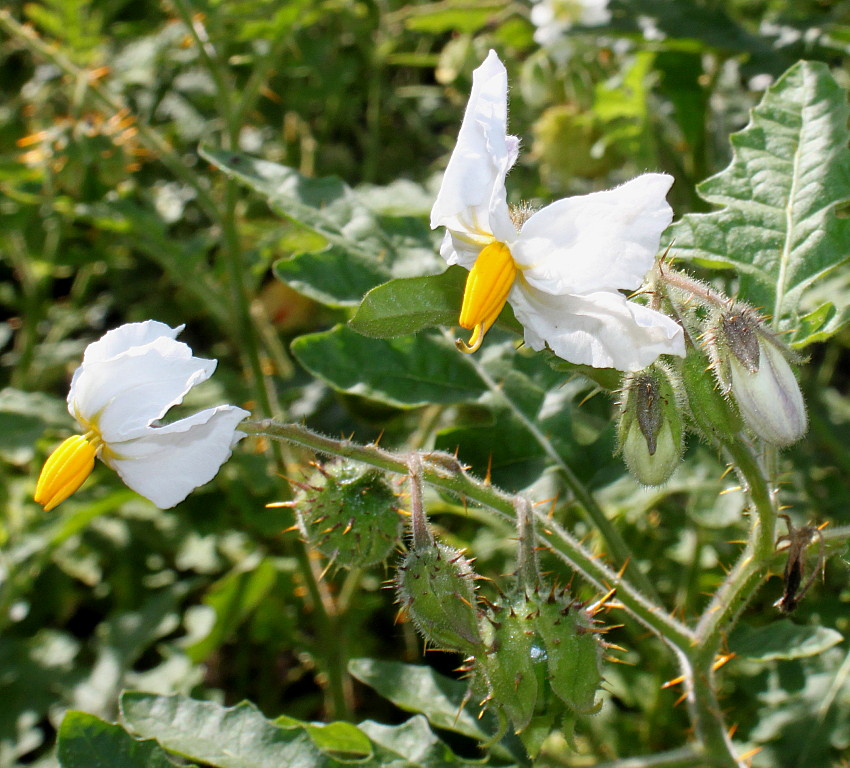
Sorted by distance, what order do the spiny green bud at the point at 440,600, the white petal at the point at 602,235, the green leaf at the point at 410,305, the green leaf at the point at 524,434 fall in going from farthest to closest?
the green leaf at the point at 524,434, the spiny green bud at the point at 440,600, the green leaf at the point at 410,305, the white petal at the point at 602,235

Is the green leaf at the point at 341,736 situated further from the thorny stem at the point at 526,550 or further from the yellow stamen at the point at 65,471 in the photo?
the yellow stamen at the point at 65,471

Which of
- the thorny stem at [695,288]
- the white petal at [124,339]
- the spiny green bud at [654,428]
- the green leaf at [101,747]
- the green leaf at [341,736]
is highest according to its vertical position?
the thorny stem at [695,288]

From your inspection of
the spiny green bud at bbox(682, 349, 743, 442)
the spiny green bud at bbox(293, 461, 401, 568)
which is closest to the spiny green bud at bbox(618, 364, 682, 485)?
Result: the spiny green bud at bbox(682, 349, 743, 442)

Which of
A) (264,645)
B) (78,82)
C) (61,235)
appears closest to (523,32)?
(78,82)

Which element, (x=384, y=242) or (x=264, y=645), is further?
(x=264, y=645)

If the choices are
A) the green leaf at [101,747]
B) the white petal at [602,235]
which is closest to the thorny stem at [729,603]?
the white petal at [602,235]

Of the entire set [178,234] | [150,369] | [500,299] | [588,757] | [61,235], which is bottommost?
[588,757]

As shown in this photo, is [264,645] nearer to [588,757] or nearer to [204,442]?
[588,757]

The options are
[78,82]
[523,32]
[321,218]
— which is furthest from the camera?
[523,32]
